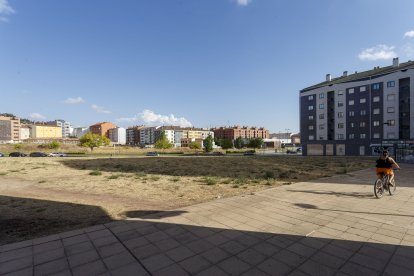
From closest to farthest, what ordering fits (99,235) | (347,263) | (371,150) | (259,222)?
1. (347,263)
2. (99,235)
3. (259,222)
4. (371,150)

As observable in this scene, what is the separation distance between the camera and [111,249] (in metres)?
4.14

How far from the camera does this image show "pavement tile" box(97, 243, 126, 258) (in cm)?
399

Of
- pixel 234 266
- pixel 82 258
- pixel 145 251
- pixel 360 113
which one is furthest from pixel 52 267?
pixel 360 113

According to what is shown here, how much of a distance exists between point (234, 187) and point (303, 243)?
6059 mm

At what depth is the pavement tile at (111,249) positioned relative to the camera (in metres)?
3.99

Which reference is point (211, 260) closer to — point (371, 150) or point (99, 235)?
point (99, 235)

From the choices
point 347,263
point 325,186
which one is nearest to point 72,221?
point 347,263

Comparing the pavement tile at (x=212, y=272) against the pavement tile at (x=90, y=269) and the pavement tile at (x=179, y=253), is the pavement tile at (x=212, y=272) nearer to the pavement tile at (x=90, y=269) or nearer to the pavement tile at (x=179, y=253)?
the pavement tile at (x=179, y=253)

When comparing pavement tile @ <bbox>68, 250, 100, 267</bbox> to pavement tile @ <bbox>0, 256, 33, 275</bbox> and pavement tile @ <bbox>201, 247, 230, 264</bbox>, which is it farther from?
pavement tile @ <bbox>201, 247, 230, 264</bbox>

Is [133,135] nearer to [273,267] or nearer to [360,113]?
[360,113]

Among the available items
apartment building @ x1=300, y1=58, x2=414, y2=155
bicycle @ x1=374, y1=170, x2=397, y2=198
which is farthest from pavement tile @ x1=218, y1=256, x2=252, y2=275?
apartment building @ x1=300, y1=58, x2=414, y2=155

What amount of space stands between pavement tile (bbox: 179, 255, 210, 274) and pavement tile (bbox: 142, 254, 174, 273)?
0.24 metres

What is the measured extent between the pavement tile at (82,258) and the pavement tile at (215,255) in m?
1.88

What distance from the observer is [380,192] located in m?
8.41
